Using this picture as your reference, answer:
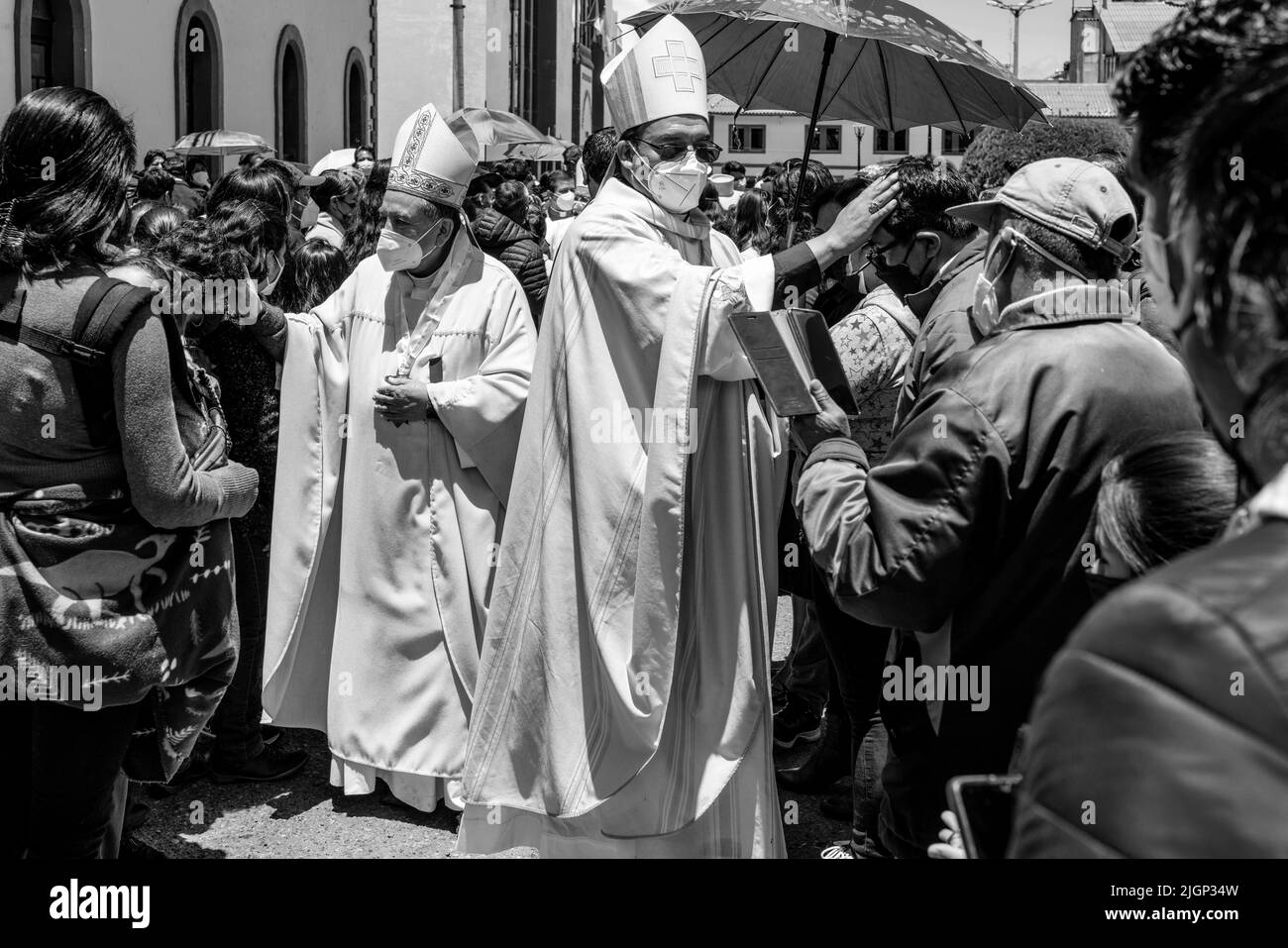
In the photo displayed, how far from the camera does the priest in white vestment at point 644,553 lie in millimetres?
3488

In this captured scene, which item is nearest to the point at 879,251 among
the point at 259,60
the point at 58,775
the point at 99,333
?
the point at 99,333

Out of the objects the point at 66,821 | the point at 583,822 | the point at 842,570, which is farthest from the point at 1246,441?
the point at 583,822

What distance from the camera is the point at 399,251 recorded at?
4426 mm

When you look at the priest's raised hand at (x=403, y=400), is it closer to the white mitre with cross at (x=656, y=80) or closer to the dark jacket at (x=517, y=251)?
the white mitre with cross at (x=656, y=80)

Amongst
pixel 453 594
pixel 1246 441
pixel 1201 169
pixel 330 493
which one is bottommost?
pixel 453 594

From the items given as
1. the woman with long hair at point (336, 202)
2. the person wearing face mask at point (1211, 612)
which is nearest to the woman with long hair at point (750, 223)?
the woman with long hair at point (336, 202)

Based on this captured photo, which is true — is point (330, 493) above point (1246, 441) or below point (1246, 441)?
below

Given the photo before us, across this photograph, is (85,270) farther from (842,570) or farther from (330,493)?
(330,493)

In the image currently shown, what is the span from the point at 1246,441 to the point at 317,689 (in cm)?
410

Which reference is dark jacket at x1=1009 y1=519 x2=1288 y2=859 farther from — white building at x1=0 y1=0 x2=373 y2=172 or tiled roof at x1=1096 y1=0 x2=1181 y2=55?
tiled roof at x1=1096 y1=0 x2=1181 y2=55

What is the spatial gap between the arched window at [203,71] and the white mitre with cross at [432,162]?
14.5 meters

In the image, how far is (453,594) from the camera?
441 centimetres

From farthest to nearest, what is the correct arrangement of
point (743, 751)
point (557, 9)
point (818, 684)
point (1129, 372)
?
point (557, 9) < point (818, 684) < point (743, 751) < point (1129, 372)

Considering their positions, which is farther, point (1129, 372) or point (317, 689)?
point (317, 689)
